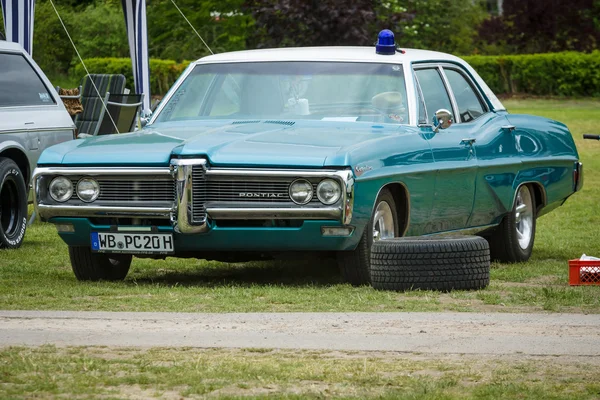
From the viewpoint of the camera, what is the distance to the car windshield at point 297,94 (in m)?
9.74

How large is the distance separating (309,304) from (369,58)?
2.67 m

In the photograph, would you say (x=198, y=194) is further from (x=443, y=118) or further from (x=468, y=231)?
(x=468, y=231)

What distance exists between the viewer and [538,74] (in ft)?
159

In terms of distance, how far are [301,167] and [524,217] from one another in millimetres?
3570

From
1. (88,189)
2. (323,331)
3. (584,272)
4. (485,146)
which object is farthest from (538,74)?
(323,331)

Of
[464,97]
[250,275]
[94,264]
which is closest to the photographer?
[94,264]

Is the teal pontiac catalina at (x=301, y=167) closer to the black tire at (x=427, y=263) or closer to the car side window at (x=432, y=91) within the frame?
the car side window at (x=432, y=91)

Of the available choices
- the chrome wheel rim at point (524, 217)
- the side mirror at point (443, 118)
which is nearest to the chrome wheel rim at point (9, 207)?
the side mirror at point (443, 118)

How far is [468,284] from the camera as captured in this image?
8508 mm

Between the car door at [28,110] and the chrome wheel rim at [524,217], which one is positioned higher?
the car door at [28,110]

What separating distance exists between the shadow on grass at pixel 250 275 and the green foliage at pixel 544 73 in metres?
38.4

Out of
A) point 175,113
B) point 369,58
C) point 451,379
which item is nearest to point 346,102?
point 369,58

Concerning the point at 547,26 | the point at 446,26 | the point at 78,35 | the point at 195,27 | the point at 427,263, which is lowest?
the point at 78,35

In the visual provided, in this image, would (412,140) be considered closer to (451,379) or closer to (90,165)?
(90,165)
